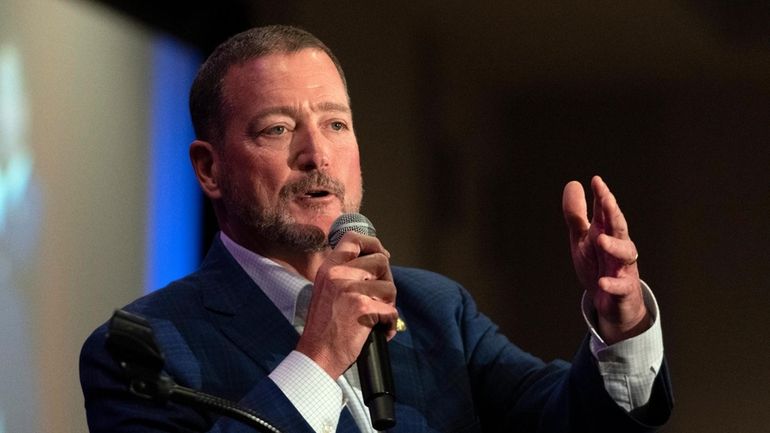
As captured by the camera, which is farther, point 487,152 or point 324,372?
A: point 487,152

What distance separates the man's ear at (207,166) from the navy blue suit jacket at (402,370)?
114 millimetres

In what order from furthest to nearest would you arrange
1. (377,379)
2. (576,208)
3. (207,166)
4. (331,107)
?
(207,166) → (331,107) → (576,208) → (377,379)

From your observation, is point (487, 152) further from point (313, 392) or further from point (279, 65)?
point (313, 392)

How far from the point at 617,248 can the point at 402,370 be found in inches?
21.6

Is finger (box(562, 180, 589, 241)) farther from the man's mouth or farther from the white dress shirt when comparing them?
the man's mouth

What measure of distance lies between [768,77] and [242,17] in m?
1.55

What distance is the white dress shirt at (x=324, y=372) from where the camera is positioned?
1727 mm

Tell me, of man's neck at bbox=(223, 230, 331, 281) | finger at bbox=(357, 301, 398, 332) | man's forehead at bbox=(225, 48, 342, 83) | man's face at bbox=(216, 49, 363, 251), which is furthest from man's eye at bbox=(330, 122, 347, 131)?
finger at bbox=(357, 301, 398, 332)

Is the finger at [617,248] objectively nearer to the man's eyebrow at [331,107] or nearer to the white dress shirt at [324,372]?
the white dress shirt at [324,372]

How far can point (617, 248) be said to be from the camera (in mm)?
1728

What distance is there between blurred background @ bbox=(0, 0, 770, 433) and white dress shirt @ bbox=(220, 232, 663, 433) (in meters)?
0.78

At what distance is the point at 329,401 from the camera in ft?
5.68

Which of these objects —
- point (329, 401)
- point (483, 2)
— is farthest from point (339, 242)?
point (483, 2)

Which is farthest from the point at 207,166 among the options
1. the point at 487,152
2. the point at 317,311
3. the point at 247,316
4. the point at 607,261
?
the point at 487,152
